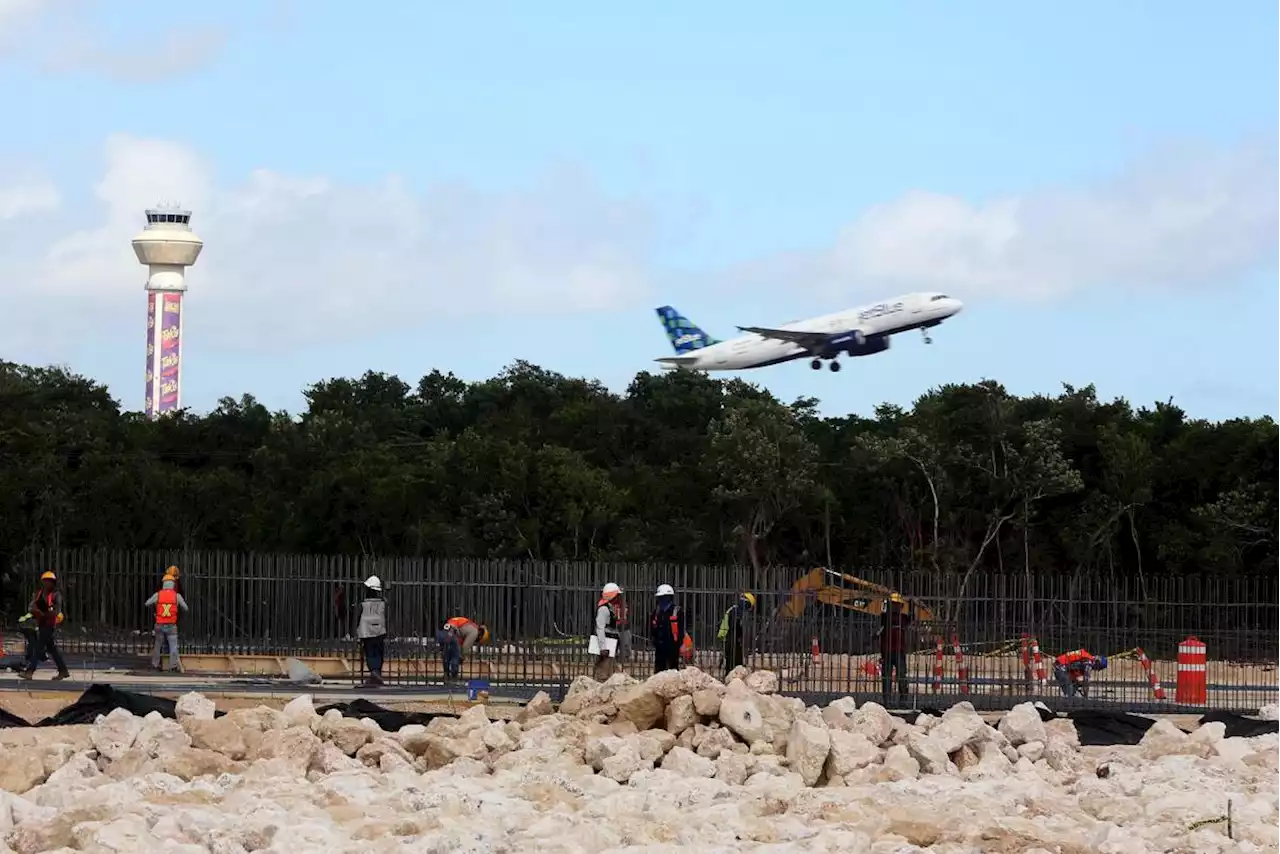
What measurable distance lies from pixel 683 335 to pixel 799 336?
13564mm

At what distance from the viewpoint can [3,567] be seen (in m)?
52.7

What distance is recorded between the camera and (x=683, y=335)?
89.0 metres

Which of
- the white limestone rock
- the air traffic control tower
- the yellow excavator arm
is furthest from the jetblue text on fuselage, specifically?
the air traffic control tower

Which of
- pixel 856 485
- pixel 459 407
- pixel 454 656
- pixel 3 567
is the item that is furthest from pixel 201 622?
pixel 459 407

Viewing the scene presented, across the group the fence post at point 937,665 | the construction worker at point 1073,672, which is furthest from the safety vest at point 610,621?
the construction worker at point 1073,672

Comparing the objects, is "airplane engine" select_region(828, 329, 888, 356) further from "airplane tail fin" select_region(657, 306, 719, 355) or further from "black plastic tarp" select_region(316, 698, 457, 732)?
"black plastic tarp" select_region(316, 698, 457, 732)

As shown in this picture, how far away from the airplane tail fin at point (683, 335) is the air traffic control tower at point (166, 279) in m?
61.1

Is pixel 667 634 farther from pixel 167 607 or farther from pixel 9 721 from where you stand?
pixel 167 607

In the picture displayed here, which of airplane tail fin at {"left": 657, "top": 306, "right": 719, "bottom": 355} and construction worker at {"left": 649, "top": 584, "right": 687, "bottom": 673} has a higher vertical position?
airplane tail fin at {"left": 657, "top": 306, "right": 719, "bottom": 355}

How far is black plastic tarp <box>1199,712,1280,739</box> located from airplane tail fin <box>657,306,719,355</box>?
61.2 m

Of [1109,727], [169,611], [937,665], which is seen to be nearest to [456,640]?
[169,611]

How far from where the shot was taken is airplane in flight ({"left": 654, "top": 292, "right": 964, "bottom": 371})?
73.6 meters

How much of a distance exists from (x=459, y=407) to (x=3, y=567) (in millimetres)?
32194

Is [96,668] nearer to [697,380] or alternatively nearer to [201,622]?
[201,622]
